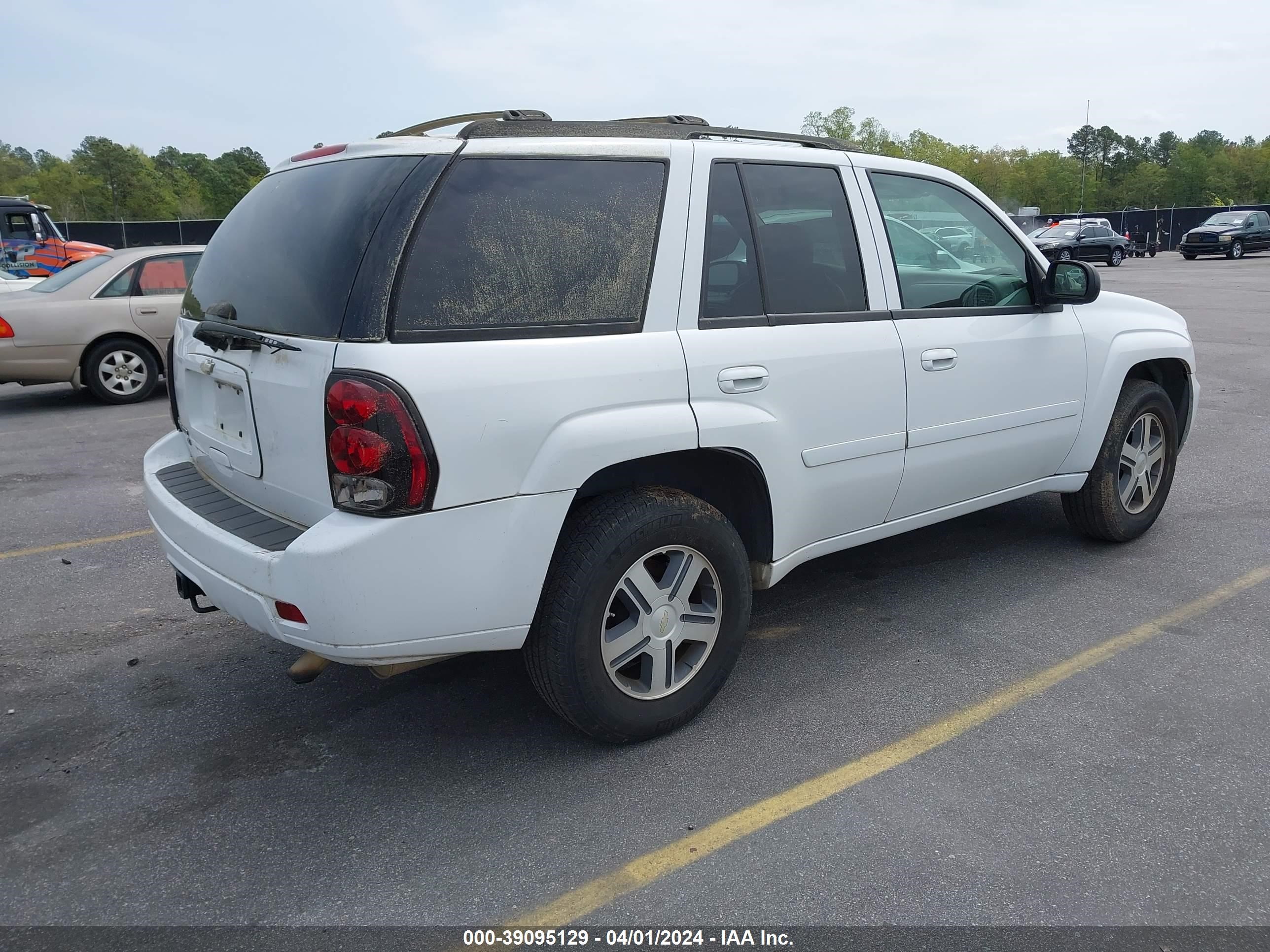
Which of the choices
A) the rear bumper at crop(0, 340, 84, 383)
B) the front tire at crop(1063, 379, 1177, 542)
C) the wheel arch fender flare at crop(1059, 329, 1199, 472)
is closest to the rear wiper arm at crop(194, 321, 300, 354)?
the wheel arch fender flare at crop(1059, 329, 1199, 472)

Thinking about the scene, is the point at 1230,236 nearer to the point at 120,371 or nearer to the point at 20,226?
the point at 20,226

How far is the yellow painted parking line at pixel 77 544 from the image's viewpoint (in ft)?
17.4

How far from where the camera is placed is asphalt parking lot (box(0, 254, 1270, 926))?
8.41 feet

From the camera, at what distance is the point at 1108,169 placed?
12562 cm

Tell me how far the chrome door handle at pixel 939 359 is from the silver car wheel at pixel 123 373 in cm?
876

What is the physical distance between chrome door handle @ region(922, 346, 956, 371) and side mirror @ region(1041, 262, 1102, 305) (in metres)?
0.73

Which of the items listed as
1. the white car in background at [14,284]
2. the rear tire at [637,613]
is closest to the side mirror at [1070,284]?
the rear tire at [637,613]

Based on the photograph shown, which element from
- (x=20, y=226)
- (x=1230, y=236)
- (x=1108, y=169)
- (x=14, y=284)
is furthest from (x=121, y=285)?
(x=1108, y=169)

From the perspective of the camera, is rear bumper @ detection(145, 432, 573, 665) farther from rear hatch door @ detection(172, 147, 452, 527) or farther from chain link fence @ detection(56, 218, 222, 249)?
chain link fence @ detection(56, 218, 222, 249)

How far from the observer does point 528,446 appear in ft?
9.20

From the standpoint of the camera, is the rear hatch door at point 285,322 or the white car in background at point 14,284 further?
the white car in background at point 14,284

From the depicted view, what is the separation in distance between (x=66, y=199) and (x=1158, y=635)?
97773 millimetres

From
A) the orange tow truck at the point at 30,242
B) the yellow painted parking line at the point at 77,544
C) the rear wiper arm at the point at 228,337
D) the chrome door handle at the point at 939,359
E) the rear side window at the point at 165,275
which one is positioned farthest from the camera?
the orange tow truck at the point at 30,242

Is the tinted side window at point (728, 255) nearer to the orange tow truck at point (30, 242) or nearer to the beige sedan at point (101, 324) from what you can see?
the beige sedan at point (101, 324)
